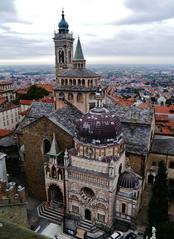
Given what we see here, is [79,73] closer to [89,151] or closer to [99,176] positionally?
[89,151]

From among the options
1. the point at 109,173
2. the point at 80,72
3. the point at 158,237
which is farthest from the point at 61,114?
the point at 158,237

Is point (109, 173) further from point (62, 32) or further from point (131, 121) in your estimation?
point (62, 32)

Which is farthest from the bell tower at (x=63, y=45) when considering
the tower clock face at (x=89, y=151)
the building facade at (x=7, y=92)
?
the tower clock face at (x=89, y=151)

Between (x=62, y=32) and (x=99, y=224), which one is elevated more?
(x=62, y=32)

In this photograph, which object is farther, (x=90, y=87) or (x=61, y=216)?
(x=90, y=87)

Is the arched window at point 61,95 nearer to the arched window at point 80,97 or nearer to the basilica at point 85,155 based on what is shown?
the basilica at point 85,155

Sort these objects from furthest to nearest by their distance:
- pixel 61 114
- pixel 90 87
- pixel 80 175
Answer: pixel 90 87 < pixel 61 114 < pixel 80 175

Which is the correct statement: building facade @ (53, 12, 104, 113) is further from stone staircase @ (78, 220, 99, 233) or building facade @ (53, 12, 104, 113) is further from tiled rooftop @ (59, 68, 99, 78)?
stone staircase @ (78, 220, 99, 233)
